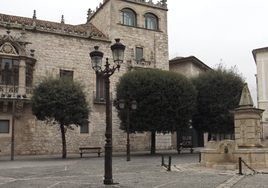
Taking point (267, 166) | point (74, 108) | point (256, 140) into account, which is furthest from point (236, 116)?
point (74, 108)

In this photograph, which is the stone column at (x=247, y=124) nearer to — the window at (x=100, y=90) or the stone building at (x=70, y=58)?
the stone building at (x=70, y=58)

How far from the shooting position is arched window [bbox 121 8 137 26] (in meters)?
33.0

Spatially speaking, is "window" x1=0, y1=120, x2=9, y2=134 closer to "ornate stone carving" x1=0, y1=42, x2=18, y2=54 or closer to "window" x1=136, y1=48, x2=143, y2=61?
"ornate stone carving" x1=0, y1=42, x2=18, y2=54

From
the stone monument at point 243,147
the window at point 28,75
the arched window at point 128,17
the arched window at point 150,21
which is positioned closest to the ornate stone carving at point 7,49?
the window at point 28,75

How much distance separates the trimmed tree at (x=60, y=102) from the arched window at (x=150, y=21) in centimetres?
1425

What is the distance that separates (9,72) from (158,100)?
12.4 metres

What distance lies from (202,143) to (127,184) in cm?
3288

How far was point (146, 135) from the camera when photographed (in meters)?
32.3

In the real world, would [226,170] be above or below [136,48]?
below

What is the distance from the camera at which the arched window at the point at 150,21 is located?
1350 inches

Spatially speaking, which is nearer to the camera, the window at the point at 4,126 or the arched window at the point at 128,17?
the window at the point at 4,126

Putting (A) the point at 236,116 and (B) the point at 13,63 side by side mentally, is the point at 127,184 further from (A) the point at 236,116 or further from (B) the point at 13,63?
(B) the point at 13,63

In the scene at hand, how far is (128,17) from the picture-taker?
33.4m

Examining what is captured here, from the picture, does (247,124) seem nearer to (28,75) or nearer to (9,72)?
(28,75)
